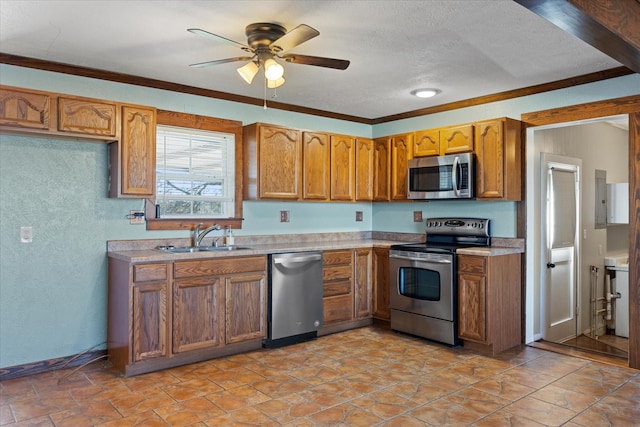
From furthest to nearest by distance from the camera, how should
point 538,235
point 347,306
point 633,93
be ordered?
1. point 347,306
2. point 538,235
3. point 633,93

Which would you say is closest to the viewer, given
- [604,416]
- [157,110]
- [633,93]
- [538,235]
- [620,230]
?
[604,416]

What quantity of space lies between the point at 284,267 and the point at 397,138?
79.9 inches

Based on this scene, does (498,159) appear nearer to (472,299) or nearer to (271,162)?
(472,299)

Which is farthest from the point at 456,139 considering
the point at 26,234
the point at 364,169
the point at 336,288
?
the point at 26,234

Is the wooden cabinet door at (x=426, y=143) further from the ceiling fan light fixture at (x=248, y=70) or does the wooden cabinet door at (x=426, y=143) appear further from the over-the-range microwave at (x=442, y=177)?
the ceiling fan light fixture at (x=248, y=70)

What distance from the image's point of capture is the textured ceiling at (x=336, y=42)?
267cm

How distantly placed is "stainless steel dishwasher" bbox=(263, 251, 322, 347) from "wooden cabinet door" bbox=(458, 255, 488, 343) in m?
1.31

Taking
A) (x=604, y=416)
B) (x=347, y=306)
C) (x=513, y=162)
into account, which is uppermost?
(x=513, y=162)

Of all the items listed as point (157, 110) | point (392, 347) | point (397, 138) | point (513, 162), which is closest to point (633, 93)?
point (513, 162)

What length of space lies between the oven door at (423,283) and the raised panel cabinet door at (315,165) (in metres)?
1.01

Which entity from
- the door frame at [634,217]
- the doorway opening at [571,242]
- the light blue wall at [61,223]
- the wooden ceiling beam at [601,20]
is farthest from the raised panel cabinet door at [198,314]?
the door frame at [634,217]

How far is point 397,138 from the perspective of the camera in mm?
5211

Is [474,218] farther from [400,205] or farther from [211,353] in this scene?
[211,353]

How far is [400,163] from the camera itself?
5.19 meters
